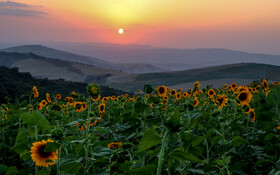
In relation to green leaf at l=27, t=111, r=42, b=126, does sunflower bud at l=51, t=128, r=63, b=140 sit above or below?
below

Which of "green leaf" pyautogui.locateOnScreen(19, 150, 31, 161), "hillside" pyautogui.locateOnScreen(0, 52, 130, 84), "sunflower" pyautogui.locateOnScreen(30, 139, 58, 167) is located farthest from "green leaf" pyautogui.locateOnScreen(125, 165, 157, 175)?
"hillside" pyautogui.locateOnScreen(0, 52, 130, 84)

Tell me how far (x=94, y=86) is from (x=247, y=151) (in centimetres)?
183

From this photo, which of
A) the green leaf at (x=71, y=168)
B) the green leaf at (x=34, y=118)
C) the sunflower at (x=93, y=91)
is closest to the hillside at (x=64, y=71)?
the sunflower at (x=93, y=91)

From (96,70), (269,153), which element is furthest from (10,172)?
(96,70)

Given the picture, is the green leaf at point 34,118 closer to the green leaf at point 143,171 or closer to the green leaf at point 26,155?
the green leaf at point 26,155

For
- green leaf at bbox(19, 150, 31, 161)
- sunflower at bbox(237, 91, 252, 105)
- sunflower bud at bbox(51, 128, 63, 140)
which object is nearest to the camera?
sunflower bud at bbox(51, 128, 63, 140)

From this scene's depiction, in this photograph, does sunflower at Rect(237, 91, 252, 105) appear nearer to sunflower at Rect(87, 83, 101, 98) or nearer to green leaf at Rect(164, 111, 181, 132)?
sunflower at Rect(87, 83, 101, 98)

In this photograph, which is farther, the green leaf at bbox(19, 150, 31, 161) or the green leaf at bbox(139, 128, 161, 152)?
the green leaf at bbox(19, 150, 31, 161)

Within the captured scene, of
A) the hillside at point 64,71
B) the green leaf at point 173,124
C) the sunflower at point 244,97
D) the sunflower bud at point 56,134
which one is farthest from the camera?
→ the hillside at point 64,71

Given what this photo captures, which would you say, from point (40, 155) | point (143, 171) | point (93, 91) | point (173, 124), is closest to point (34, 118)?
point (40, 155)

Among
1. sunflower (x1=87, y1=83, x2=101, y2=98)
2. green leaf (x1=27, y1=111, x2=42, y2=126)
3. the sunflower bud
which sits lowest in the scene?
the sunflower bud

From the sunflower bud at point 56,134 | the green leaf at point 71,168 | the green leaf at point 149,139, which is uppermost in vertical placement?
the green leaf at point 149,139

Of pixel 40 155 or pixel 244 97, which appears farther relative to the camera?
pixel 244 97

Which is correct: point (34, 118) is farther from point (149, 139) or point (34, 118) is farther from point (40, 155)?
point (149, 139)
